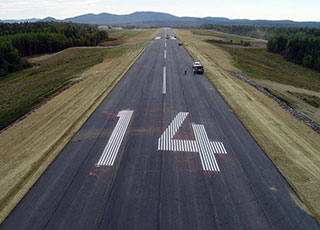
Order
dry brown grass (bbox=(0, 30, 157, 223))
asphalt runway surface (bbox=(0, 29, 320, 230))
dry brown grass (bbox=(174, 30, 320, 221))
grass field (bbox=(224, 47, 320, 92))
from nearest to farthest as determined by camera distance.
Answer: asphalt runway surface (bbox=(0, 29, 320, 230)), dry brown grass (bbox=(0, 30, 157, 223)), dry brown grass (bbox=(174, 30, 320, 221)), grass field (bbox=(224, 47, 320, 92))

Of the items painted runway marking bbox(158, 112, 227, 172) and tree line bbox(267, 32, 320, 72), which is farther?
tree line bbox(267, 32, 320, 72)

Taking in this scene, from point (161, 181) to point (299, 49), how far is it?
3525 inches

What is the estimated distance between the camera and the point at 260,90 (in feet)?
91.7

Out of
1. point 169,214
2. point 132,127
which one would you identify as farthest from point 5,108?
point 169,214

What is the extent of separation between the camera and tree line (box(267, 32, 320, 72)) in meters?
69.6

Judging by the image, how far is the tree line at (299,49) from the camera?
69.6 m

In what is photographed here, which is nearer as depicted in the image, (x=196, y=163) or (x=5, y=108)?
(x=196, y=163)

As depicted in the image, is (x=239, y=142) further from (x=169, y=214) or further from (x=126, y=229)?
(x=126, y=229)

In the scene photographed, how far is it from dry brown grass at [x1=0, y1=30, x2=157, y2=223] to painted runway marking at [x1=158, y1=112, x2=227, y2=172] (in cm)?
763

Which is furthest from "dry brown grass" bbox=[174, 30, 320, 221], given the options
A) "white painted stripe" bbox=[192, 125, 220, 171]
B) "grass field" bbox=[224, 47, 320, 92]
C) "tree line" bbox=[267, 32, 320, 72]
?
"tree line" bbox=[267, 32, 320, 72]

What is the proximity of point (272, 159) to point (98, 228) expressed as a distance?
1143 cm

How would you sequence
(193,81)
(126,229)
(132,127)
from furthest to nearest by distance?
(193,81) < (132,127) < (126,229)

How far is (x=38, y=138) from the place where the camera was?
15.7 meters

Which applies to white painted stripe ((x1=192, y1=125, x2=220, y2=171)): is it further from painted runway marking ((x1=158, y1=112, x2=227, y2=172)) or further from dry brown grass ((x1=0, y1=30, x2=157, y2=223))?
dry brown grass ((x1=0, y1=30, x2=157, y2=223))
